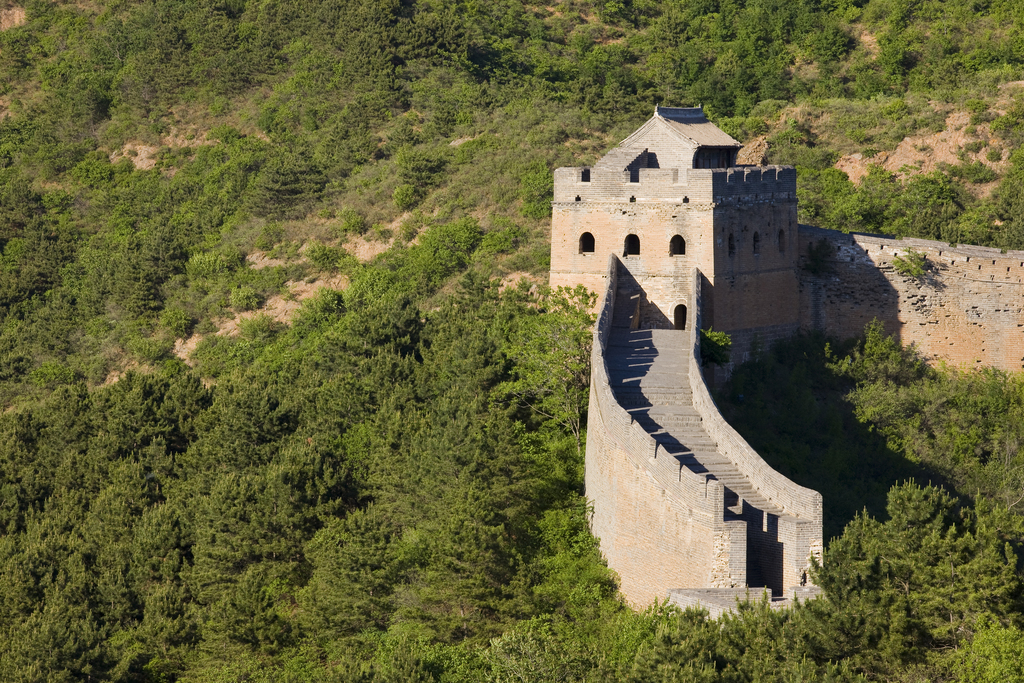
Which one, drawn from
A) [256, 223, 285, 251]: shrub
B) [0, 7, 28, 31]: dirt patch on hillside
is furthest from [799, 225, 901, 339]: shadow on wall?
[0, 7, 28, 31]: dirt patch on hillside

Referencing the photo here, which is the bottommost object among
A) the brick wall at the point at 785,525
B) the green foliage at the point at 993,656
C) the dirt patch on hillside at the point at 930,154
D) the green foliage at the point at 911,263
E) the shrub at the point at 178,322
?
the green foliage at the point at 993,656

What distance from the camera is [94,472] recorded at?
35469mm

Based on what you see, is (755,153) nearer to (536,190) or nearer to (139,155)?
(536,190)

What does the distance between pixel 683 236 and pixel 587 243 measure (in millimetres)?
2551

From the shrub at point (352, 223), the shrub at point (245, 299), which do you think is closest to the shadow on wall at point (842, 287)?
the shrub at point (352, 223)

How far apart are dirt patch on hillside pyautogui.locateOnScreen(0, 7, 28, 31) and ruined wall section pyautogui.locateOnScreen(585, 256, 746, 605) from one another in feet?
199

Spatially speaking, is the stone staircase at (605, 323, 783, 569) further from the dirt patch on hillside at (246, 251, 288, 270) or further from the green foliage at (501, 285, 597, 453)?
the dirt patch on hillside at (246, 251, 288, 270)

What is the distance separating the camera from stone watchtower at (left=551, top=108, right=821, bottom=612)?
64.9 ft

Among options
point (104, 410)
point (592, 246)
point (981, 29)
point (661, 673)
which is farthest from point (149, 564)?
point (981, 29)

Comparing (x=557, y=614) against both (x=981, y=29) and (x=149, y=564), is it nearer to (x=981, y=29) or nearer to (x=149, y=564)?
(x=149, y=564)

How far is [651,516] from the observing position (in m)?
21.0

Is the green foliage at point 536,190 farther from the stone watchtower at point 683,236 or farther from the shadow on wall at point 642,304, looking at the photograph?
the shadow on wall at point 642,304

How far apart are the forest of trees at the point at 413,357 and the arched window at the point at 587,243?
1821 mm

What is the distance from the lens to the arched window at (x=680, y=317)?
30922 mm
